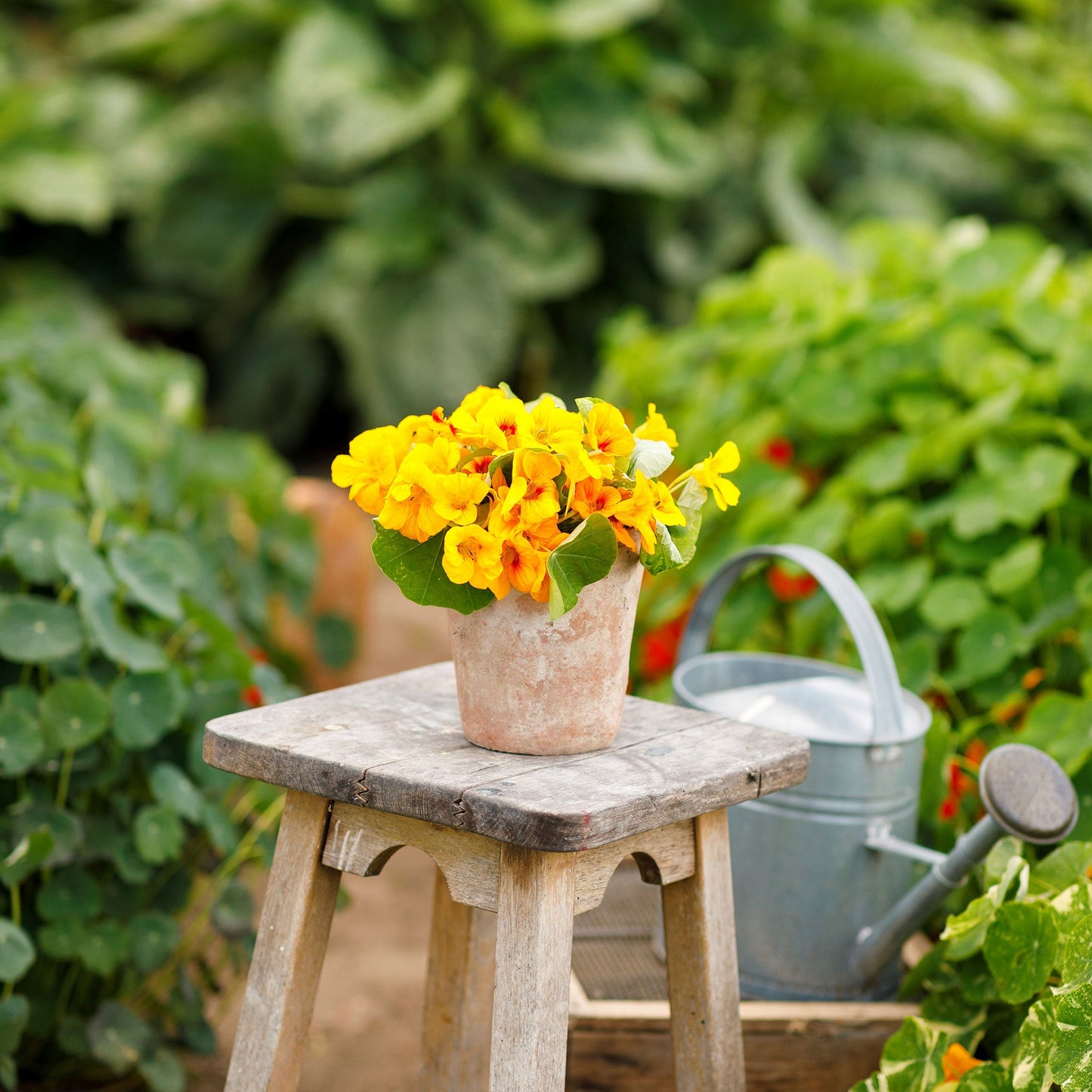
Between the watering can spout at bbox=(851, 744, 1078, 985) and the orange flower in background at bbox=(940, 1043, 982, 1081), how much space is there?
136mm

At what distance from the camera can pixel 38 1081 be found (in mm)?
1432

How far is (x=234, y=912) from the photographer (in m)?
1.37

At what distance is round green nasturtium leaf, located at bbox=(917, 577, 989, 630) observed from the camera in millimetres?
1545

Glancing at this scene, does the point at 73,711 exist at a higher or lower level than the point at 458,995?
higher

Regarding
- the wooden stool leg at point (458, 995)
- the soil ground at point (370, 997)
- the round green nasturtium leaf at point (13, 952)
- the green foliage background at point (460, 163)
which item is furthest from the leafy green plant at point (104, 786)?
the green foliage background at point (460, 163)

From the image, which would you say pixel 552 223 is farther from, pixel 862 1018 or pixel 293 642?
pixel 862 1018

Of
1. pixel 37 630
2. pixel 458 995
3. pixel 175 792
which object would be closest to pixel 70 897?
pixel 175 792

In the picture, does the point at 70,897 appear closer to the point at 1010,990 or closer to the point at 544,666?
the point at 544,666

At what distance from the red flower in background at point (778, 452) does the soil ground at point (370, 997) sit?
2.73ft

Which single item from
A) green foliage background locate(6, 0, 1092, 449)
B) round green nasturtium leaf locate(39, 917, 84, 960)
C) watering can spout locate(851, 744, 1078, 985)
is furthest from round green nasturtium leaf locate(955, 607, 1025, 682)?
green foliage background locate(6, 0, 1092, 449)

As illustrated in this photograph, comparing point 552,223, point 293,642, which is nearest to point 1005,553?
point 293,642

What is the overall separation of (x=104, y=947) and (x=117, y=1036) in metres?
0.11

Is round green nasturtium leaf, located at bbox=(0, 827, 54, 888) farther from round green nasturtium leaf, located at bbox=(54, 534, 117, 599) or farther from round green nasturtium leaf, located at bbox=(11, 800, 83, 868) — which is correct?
round green nasturtium leaf, located at bbox=(54, 534, 117, 599)

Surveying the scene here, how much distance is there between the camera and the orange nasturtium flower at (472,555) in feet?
2.75
